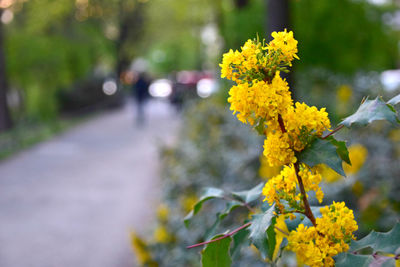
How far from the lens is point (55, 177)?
8.56 metres

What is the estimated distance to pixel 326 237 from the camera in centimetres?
101

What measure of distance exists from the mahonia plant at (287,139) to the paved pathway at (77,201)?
158 inches

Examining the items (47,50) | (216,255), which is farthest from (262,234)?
(47,50)

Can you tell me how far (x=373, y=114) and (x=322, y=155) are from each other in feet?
0.43

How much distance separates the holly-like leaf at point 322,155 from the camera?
3.17 feet

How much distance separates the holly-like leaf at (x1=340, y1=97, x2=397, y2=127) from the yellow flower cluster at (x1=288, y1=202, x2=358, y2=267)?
0.64 feet

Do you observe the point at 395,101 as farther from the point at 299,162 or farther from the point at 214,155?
the point at 214,155

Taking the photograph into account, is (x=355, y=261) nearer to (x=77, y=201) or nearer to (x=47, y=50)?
(x=77, y=201)

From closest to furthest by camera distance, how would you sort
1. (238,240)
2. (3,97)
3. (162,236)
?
(238,240)
(162,236)
(3,97)

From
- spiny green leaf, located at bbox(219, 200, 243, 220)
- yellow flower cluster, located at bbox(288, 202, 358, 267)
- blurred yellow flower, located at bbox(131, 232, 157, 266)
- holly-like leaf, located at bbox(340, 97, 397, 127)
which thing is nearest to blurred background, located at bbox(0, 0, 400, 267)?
blurred yellow flower, located at bbox(131, 232, 157, 266)

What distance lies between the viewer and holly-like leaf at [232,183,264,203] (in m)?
1.24

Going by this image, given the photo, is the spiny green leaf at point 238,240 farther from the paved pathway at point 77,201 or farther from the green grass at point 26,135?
the green grass at point 26,135

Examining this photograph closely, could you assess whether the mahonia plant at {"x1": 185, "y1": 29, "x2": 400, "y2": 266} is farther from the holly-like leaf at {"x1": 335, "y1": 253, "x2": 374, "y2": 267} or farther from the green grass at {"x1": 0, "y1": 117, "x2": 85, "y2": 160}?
the green grass at {"x1": 0, "y1": 117, "x2": 85, "y2": 160}

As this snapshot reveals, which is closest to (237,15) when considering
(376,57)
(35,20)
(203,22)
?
(376,57)
